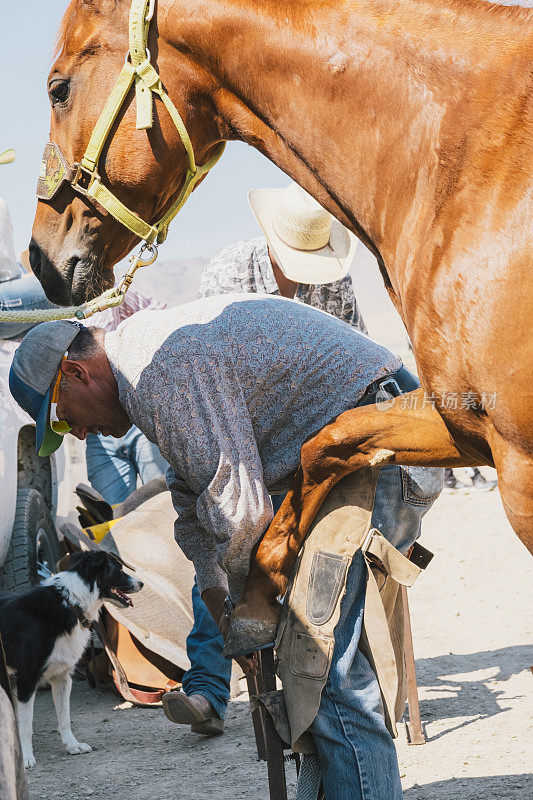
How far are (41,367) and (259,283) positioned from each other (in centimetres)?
205

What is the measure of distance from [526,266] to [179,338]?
1.04m

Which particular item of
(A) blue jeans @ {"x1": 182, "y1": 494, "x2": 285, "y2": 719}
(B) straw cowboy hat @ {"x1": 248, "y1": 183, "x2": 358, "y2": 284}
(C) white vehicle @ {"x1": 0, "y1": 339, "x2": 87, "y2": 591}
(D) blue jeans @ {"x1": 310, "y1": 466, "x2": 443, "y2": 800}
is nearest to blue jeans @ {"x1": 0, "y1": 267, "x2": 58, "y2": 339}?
(C) white vehicle @ {"x1": 0, "y1": 339, "x2": 87, "y2": 591}

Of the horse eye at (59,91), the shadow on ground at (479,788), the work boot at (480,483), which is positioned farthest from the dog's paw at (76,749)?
the work boot at (480,483)

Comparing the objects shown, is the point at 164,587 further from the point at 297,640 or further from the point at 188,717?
the point at 297,640

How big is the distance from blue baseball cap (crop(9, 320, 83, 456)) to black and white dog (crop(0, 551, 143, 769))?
5.11 feet

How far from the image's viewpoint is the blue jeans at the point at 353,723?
6.89ft

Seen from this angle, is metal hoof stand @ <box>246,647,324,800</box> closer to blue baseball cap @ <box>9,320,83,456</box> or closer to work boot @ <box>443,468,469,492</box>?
blue baseball cap @ <box>9,320,83,456</box>

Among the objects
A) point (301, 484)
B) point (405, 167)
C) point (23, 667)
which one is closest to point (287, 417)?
point (301, 484)

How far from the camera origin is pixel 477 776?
3.05 m

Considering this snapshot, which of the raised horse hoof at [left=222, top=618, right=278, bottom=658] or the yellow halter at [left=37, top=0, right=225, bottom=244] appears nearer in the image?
the yellow halter at [left=37, top=0, right=225, bottom=244]

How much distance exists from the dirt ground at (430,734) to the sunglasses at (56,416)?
1545 millimetres

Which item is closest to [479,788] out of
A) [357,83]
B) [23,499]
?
[357,83]

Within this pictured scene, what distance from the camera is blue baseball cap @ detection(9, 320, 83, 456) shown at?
2498mm

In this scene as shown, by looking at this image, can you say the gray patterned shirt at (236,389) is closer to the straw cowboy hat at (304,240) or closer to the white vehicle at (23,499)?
the straw cowboy hat at (304,240)
